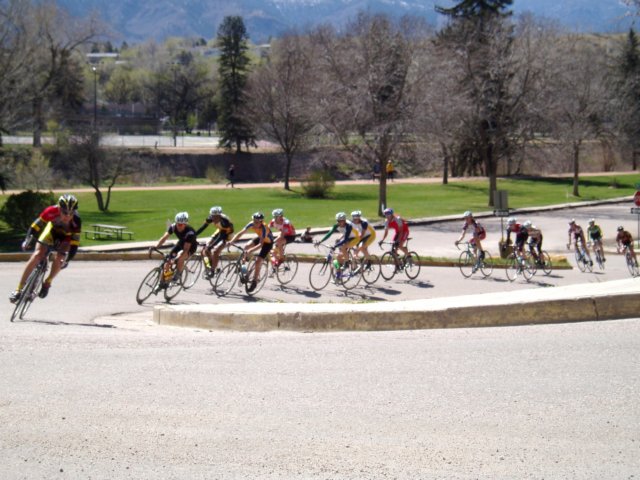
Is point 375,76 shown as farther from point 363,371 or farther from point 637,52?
point 637,52

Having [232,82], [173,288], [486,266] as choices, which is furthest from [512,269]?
[232,82]

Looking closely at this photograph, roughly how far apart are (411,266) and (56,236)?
1228 cm

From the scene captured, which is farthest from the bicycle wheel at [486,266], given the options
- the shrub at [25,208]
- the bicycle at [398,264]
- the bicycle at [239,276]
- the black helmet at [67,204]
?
the shrub at [25,208]

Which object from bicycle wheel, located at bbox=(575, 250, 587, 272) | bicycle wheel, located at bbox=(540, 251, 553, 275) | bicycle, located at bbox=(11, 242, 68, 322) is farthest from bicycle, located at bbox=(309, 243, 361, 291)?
bicycle wheel, located at bbox=(575, 250, 587, 272)

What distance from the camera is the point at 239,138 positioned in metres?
84.3

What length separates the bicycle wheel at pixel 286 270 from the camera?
2159 centimetres

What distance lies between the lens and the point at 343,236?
2075 cm

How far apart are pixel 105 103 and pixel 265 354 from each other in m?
136

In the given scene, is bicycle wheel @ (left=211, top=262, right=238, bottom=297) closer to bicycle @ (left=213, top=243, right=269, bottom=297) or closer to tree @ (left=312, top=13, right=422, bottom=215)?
bicycle @ (left=213, top=243, right=269, bottom=297)

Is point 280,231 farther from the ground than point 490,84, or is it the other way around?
point 490,84

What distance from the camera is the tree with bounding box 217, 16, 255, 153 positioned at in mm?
84188

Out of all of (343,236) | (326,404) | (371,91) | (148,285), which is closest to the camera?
(326,404)

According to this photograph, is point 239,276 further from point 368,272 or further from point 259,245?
point 368,272

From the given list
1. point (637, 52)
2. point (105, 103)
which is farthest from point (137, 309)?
point (105, 103)
